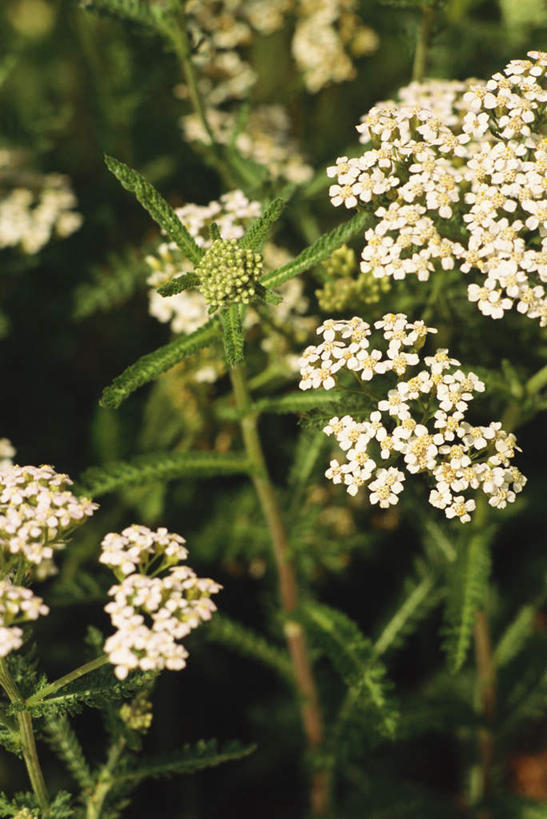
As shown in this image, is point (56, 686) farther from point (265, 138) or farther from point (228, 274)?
point (265, 138)

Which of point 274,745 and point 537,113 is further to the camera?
point 274,745

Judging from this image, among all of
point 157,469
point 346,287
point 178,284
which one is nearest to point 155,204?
point 178,284

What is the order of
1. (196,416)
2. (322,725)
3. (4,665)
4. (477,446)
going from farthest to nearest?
(196,416) < (322,725) < (477,446) < (4,665)

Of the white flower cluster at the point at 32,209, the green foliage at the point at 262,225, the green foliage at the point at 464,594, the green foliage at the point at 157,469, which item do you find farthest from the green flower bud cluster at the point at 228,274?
the white flower cluster at the point at 32,209

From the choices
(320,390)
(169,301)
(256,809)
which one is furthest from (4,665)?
(256,809)

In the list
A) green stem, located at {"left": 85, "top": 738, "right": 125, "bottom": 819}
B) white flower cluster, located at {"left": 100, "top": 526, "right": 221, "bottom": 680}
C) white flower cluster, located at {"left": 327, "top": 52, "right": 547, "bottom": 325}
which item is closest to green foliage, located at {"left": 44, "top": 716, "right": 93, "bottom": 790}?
green stem, located at {"left": 85, "top": 738, "right": 125, "bottom": 819}

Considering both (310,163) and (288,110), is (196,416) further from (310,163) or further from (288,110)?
(288,110)

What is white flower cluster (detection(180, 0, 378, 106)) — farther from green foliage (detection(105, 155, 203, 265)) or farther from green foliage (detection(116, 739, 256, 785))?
green foliage (detection(116, 739, 256, 785))
